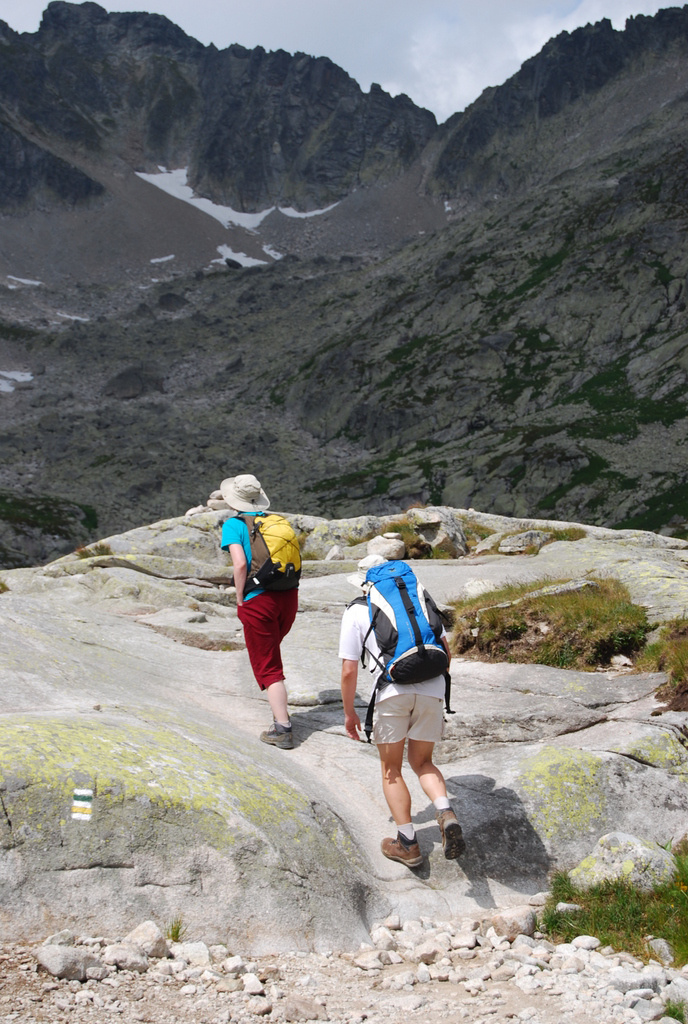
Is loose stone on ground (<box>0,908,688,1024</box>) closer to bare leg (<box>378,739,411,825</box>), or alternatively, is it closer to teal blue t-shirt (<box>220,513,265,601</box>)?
bare leg (<box>378,739,411,825</box>)

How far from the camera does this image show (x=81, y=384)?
185m

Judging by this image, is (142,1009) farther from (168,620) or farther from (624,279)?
(624,279)

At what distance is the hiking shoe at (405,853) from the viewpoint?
7.86 metres

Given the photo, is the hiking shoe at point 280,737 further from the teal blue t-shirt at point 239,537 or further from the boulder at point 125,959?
the boulder at point 125,959

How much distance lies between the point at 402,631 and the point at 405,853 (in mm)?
2371

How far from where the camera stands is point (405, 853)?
7.88 m

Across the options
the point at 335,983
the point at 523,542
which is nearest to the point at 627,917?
the point at 335,983

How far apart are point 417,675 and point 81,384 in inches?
7555

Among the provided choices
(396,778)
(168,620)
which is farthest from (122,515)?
(396,778)

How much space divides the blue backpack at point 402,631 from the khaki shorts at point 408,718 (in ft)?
0.41

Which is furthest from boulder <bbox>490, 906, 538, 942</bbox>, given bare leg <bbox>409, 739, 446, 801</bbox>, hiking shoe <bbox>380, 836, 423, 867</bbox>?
bare leg <bbox>409, 739, 446, 801</bbox>

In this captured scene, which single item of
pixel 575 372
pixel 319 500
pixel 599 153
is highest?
pixel 599 153

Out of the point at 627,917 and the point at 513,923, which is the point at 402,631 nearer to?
the point at 513,923

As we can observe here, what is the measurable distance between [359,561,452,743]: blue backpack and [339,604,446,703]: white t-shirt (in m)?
0.06
